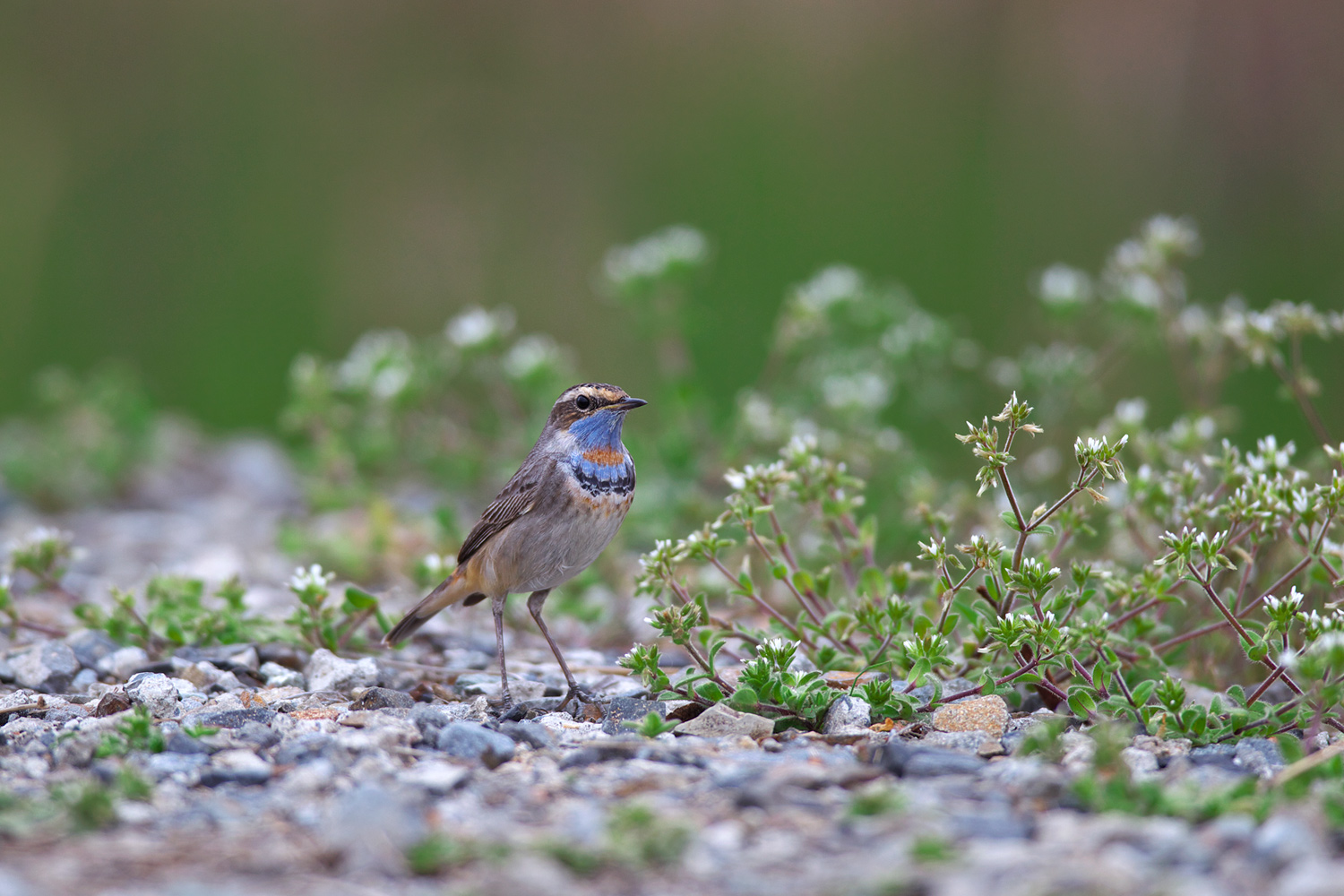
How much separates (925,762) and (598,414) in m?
2.04

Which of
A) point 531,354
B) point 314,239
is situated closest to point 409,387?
point 531,354

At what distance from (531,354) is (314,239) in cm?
505

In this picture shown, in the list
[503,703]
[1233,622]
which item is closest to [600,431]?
[503,703]

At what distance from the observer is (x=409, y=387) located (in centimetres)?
689

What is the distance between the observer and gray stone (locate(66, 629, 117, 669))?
513 centimetres

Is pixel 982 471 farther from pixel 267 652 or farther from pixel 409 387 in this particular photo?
pixel 409 387

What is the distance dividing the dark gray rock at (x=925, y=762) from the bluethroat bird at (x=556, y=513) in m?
1.41

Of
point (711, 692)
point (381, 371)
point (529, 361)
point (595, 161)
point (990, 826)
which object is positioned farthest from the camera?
point (595, 161)

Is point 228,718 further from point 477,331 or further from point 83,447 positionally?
point 83,447

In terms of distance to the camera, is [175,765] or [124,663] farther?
[124,663]

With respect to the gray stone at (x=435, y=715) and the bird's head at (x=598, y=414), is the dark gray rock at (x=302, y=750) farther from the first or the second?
the bird's head at (x=598, y=414)

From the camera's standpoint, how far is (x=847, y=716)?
4.12 metres

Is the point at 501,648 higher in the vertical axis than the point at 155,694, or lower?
higher

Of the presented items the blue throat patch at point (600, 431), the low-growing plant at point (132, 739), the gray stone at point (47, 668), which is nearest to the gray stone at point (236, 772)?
the low-growing plant at point (132, 739)
